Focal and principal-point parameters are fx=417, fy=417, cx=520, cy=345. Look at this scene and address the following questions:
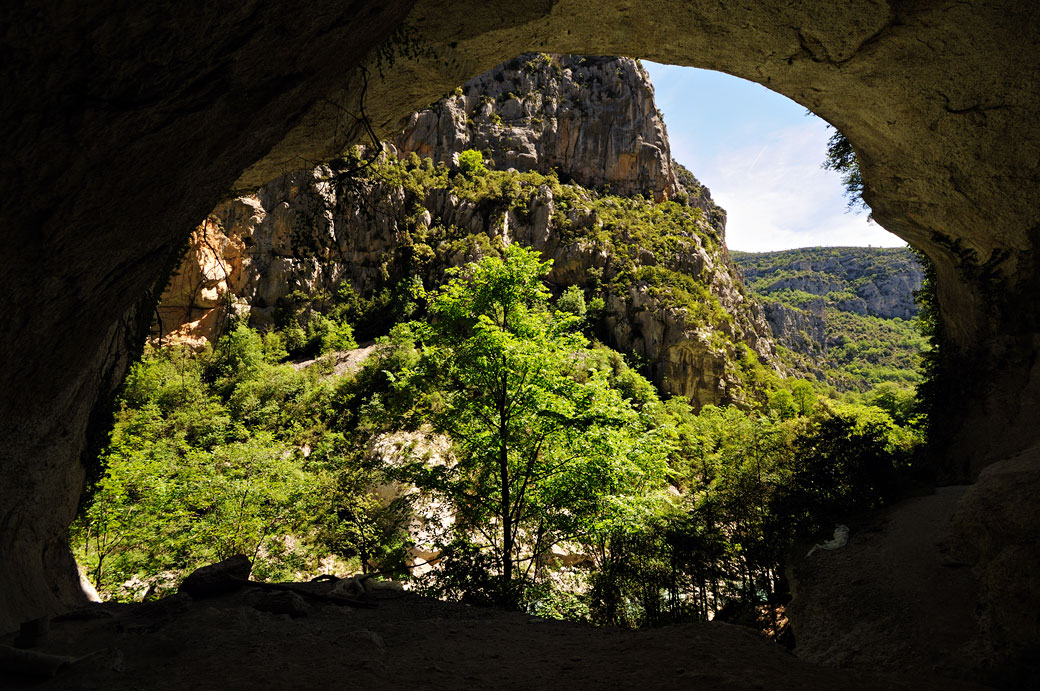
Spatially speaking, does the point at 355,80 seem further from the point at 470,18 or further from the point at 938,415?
the point at 938,415

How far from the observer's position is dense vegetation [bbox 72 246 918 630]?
706cm

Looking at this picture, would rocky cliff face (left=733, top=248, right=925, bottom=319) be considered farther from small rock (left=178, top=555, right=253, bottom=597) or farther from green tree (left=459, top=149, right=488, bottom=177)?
small rock (left=178, top=555, right=253, bottom=597)

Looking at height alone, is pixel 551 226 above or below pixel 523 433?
above

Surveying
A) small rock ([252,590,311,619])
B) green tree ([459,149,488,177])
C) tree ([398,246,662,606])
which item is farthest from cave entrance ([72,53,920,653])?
small rock ([252,590,311,619])

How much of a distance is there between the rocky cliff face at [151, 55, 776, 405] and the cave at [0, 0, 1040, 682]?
82.9 ft

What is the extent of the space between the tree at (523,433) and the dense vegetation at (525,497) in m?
0.03

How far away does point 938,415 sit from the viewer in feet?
31.2

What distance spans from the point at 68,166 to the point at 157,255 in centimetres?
146

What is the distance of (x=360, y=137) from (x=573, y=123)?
7072 cm

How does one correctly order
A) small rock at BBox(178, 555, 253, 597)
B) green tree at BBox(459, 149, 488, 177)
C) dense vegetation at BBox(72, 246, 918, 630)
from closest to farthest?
1. small rock at BBox(178, 555, 253, 597)
2. dense vegetation at BBox(72, 246, 918, 630)
3. green tree at BBox(459, 149, 488, 177)

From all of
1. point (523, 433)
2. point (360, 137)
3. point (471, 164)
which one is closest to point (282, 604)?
point (523, 433)

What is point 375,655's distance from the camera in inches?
132

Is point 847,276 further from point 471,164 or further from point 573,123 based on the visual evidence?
point 471,164

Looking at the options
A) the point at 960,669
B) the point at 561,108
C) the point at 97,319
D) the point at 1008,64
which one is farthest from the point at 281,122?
the point at 561,108
